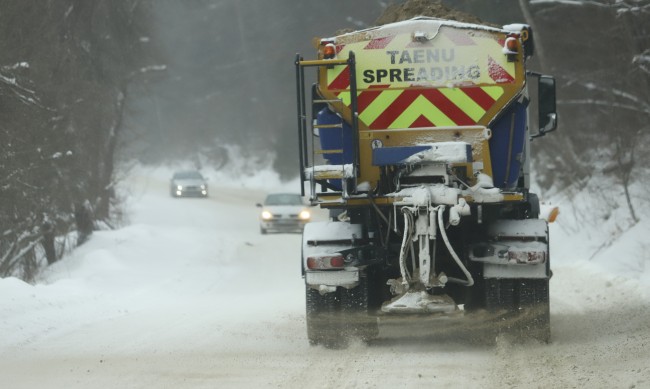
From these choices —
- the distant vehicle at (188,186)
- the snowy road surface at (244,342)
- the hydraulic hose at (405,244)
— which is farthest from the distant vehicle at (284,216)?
the hydraulic hose at (405,244)

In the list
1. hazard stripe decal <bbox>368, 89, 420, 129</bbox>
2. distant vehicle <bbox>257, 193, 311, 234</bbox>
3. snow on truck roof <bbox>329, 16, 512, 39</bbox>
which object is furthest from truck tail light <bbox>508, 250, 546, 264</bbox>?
distant vehicle <bbox>257, 193, 311, 234</bbox>

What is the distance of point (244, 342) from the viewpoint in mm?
10508

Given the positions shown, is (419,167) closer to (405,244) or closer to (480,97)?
(405,244)

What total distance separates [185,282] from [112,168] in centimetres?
1041

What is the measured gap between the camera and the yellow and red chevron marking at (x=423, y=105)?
966 centimetres

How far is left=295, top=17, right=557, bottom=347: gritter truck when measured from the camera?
9.36 m

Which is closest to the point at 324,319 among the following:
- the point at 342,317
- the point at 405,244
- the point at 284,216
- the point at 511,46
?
the point at 342,317

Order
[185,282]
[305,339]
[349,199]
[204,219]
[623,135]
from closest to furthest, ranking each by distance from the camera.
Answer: [349,199] < [305,339] < [185,282] < [623,135] < [204,219]

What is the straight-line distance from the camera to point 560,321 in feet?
38.3

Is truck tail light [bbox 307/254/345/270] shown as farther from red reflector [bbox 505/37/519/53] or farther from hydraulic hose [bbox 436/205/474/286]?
red reflector [bbox 505/37/519/53]

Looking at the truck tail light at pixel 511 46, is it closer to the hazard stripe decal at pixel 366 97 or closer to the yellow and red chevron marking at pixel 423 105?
the yellow and red chevron marking at pixel 423 105

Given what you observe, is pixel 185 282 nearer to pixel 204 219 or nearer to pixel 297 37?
pixel 204 219

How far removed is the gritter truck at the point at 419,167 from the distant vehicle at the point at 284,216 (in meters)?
23.0

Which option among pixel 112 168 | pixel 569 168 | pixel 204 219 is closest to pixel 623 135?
pixel 569 168
